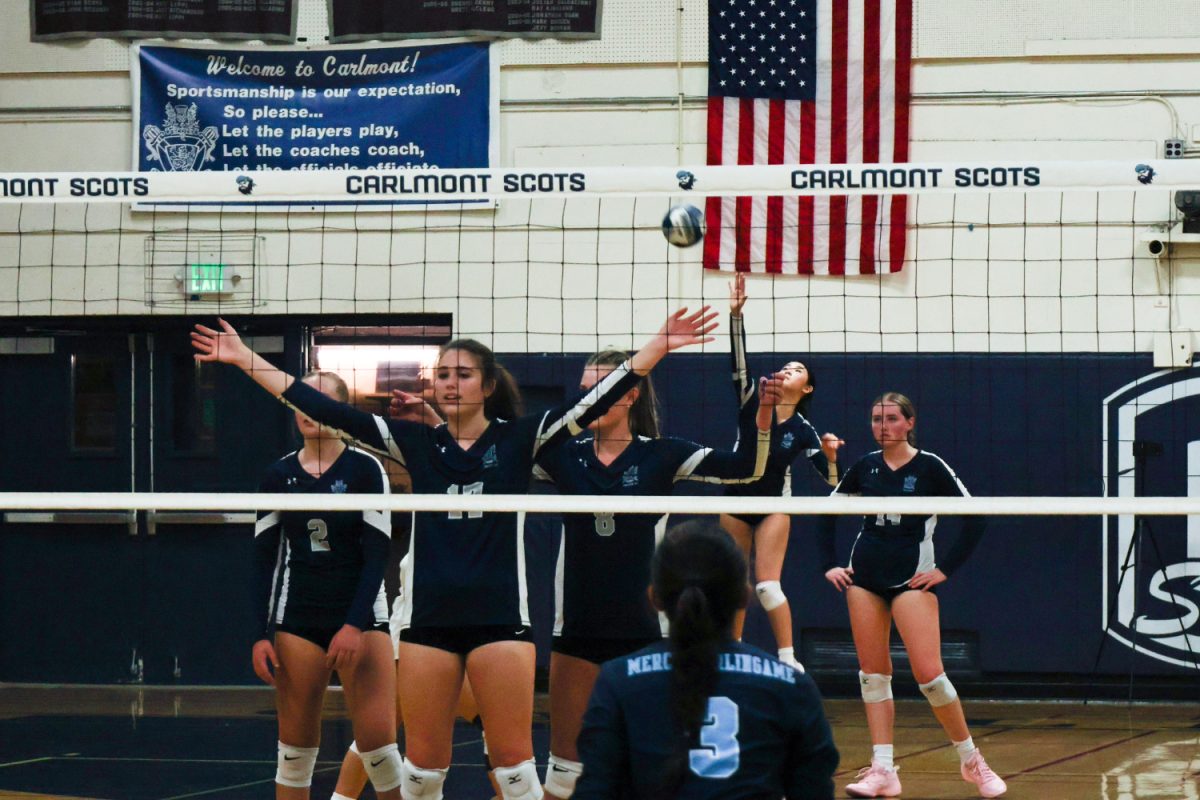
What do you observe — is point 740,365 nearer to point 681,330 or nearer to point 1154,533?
point 681,330

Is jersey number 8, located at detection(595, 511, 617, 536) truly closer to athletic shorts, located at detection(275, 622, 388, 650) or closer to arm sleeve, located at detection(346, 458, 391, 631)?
arm sleeve, located at detection(346, 458, 391, 631)

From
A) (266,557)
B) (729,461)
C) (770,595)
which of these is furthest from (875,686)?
(266,557)

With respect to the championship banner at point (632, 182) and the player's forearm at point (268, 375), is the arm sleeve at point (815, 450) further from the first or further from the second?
the player's forearm at point (268, 375)

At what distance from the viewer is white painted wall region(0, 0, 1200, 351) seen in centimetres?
1010

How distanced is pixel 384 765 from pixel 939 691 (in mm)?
2652

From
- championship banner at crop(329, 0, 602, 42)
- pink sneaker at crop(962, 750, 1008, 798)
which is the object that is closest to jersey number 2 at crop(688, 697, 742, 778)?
pink sneaker at crop(962, 750, 1008, 798)

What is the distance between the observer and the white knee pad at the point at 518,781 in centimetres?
489

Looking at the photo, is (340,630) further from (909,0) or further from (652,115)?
(909,0)

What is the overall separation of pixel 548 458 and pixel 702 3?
5.80 metres

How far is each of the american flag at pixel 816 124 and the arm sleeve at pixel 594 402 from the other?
533cm

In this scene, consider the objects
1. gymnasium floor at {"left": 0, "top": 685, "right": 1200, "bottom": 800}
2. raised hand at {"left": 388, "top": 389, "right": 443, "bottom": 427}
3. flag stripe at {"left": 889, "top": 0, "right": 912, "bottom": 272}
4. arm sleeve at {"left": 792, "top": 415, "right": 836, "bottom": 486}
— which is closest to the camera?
raised hand at {"left": 388, "top": 389, "right": 443, "bottom": 427}

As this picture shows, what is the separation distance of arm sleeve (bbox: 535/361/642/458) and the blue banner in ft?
18.4

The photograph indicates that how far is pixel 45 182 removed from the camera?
19.9ft

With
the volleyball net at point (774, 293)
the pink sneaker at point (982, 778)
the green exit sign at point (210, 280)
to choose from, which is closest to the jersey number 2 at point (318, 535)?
Answer: the pink sneaker at point (982, 778)
